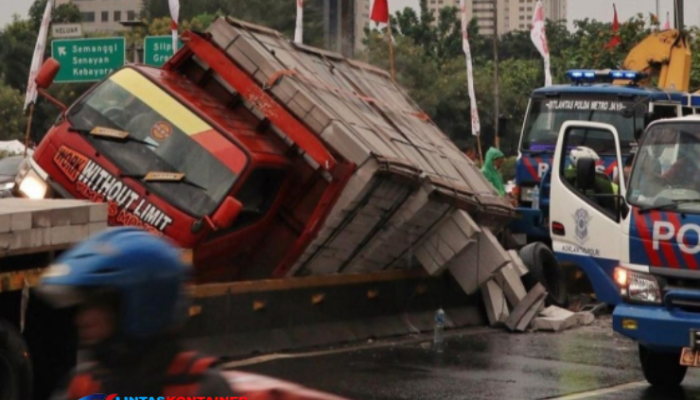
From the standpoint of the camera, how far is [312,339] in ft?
43.2

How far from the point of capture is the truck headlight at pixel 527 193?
20.4 meters

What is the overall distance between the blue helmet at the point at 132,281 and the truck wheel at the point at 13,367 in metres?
5.11

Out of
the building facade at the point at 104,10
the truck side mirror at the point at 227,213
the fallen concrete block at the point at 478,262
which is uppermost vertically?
the truck side mirror at the point at 227,213

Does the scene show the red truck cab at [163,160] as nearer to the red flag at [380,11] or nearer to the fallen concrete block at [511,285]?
the fallen concrete block at [511,285]

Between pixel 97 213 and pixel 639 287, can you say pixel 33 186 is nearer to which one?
pixel 97 213

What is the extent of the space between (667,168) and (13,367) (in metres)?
5.37

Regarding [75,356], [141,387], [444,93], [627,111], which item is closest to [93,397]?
[141,387]

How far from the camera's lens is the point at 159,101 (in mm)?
12586

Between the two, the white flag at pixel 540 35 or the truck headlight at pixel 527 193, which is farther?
the white flag at pixel 540 35

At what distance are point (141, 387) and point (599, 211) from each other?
9.58 m

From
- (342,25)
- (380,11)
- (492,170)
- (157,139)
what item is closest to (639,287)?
(157,139)

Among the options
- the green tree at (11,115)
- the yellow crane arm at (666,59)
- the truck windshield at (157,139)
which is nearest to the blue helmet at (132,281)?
the truck windshield at (157,139)

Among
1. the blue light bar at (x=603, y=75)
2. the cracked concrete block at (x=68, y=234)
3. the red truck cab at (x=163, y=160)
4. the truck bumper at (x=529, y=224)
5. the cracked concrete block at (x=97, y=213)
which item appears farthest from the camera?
the blue light bar at (x=603, y=75)

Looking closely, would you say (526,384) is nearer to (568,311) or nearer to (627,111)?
(568,311)
